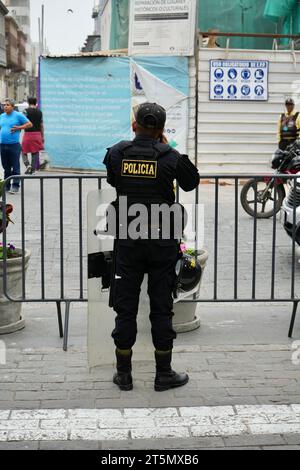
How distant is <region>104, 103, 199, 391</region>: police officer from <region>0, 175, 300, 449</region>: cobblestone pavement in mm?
296

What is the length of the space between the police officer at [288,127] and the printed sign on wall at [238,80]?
210 cm

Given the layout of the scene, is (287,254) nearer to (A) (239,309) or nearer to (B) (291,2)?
(A) (239,309)

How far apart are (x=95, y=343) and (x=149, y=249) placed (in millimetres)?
902

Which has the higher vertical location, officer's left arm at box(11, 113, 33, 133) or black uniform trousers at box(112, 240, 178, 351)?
officer's left arm at box(11, 113, 33, 133)

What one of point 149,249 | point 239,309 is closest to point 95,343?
point 149,249

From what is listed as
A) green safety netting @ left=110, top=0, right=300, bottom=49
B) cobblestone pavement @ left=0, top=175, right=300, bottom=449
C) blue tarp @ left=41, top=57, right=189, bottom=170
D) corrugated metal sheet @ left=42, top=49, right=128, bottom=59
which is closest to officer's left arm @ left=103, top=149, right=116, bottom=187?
cobblestone pavement @ left=0, top=175, right=300, bottom=449

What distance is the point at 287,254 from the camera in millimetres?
9219

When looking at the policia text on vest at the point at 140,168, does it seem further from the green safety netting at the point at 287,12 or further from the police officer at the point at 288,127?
the green safety netting at the point at 287,12

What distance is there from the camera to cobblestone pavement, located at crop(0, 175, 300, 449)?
4.19m

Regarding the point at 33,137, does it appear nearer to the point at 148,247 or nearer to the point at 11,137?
the point at 11,137

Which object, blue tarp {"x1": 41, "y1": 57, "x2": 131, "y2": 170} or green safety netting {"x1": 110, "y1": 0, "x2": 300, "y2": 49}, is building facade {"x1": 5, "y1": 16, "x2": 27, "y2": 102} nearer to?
blue tarp {"x1": 41, "y1": 57, "x2": 131, "y2": 170}

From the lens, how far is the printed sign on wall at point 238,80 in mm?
15922

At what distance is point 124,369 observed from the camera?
4887 millimetres
